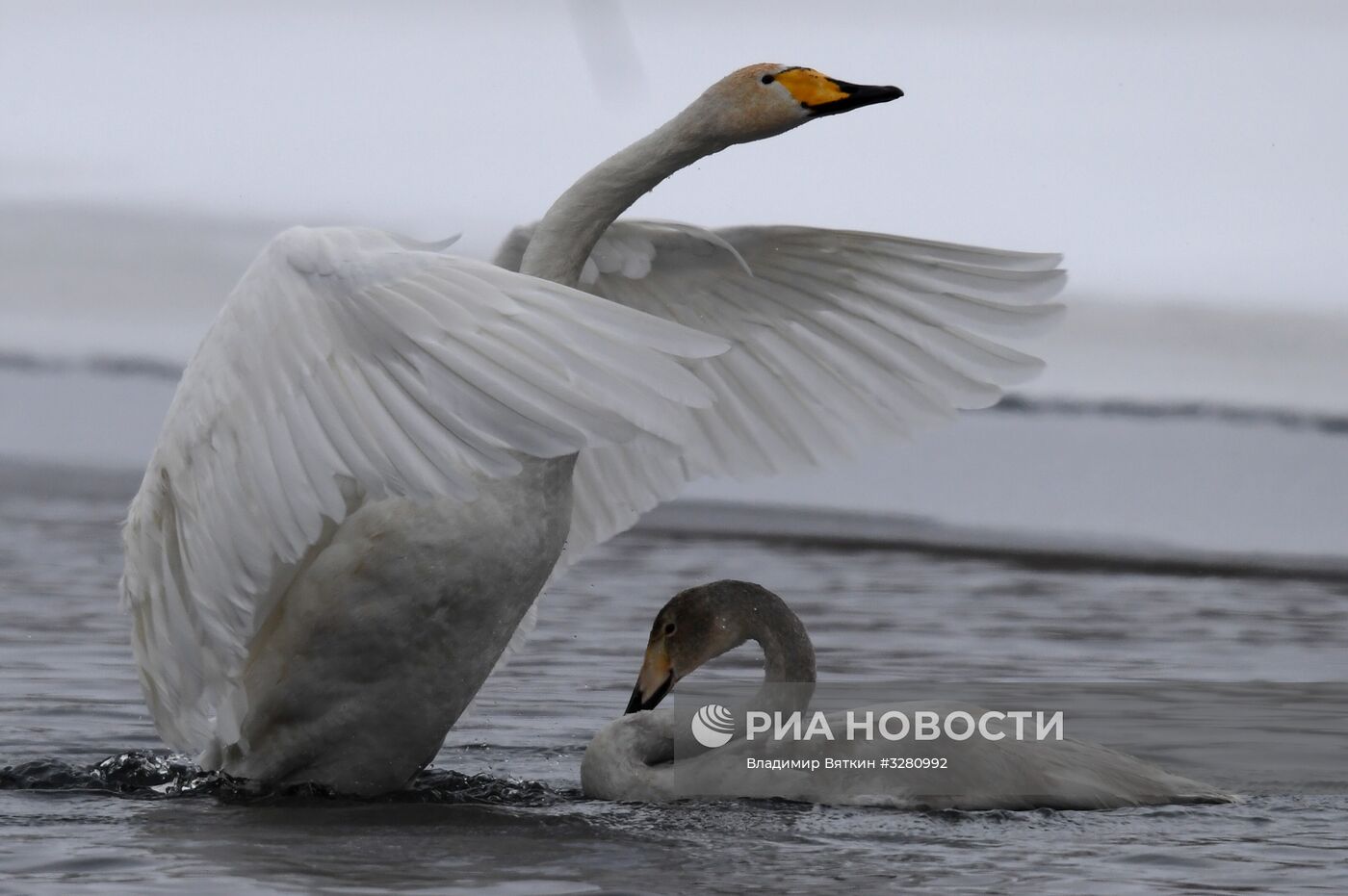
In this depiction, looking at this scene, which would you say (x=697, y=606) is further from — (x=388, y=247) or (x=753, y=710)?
(x=388, y=247)

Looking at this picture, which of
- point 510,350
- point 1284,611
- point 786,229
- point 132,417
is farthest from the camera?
point 132,417

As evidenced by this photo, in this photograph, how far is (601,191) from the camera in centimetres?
726

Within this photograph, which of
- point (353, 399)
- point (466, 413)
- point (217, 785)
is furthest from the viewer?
point (217, 785)

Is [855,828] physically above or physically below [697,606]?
below

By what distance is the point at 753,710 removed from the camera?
7.74 meters

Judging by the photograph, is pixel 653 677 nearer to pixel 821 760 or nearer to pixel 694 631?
pixel 694 631

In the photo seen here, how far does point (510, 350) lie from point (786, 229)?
321cm

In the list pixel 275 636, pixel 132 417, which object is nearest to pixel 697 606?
pixel 275 636

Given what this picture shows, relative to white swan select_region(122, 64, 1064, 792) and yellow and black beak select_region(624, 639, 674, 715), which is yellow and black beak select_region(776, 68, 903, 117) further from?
yellow and black beak select_region(624, 639, 674, 715)

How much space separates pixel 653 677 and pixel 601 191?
183 centimetres

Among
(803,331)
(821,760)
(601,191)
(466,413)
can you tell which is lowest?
(821,760)
